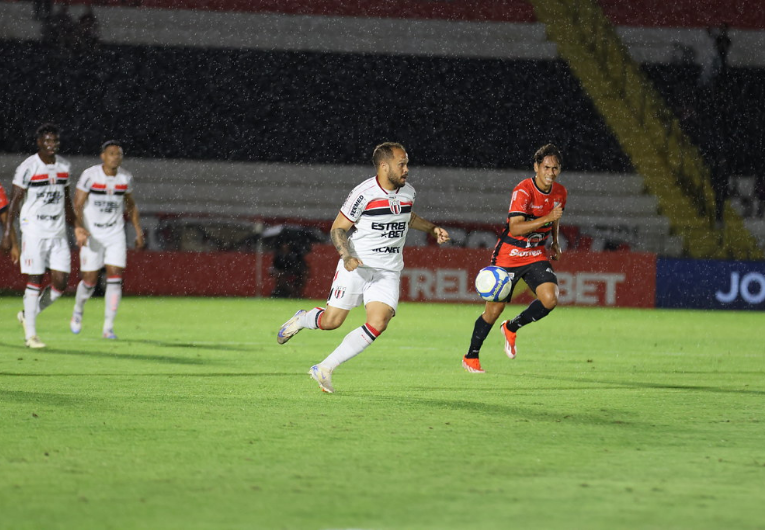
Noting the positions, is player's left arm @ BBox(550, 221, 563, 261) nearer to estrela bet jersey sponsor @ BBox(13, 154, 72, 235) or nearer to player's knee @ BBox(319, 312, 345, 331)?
player's knee @ BBox(319, 312, 345, 331)

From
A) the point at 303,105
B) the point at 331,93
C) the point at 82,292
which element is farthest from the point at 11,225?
the point at 331,93

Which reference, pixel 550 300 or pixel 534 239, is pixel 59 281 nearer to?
pixel 534 239

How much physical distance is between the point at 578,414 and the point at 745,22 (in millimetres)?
27583

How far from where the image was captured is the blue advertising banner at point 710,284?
21547 millimetres

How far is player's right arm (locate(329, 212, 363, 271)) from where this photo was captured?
785cm

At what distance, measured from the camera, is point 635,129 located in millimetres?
30391

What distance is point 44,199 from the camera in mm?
12094

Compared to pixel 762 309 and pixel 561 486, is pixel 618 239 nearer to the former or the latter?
pixel 762 309

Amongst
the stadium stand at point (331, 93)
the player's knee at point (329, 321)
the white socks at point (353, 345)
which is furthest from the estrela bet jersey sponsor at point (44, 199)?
the stadium stand at point (331, 93)

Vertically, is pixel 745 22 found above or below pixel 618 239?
above

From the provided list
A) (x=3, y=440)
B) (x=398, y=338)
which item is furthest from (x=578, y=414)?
(x=398, y=338)

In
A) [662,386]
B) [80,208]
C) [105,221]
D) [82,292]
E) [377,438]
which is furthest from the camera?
[82,292]

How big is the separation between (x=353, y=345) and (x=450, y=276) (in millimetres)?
14050

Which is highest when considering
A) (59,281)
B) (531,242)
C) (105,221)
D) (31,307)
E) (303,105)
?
(303,105)
